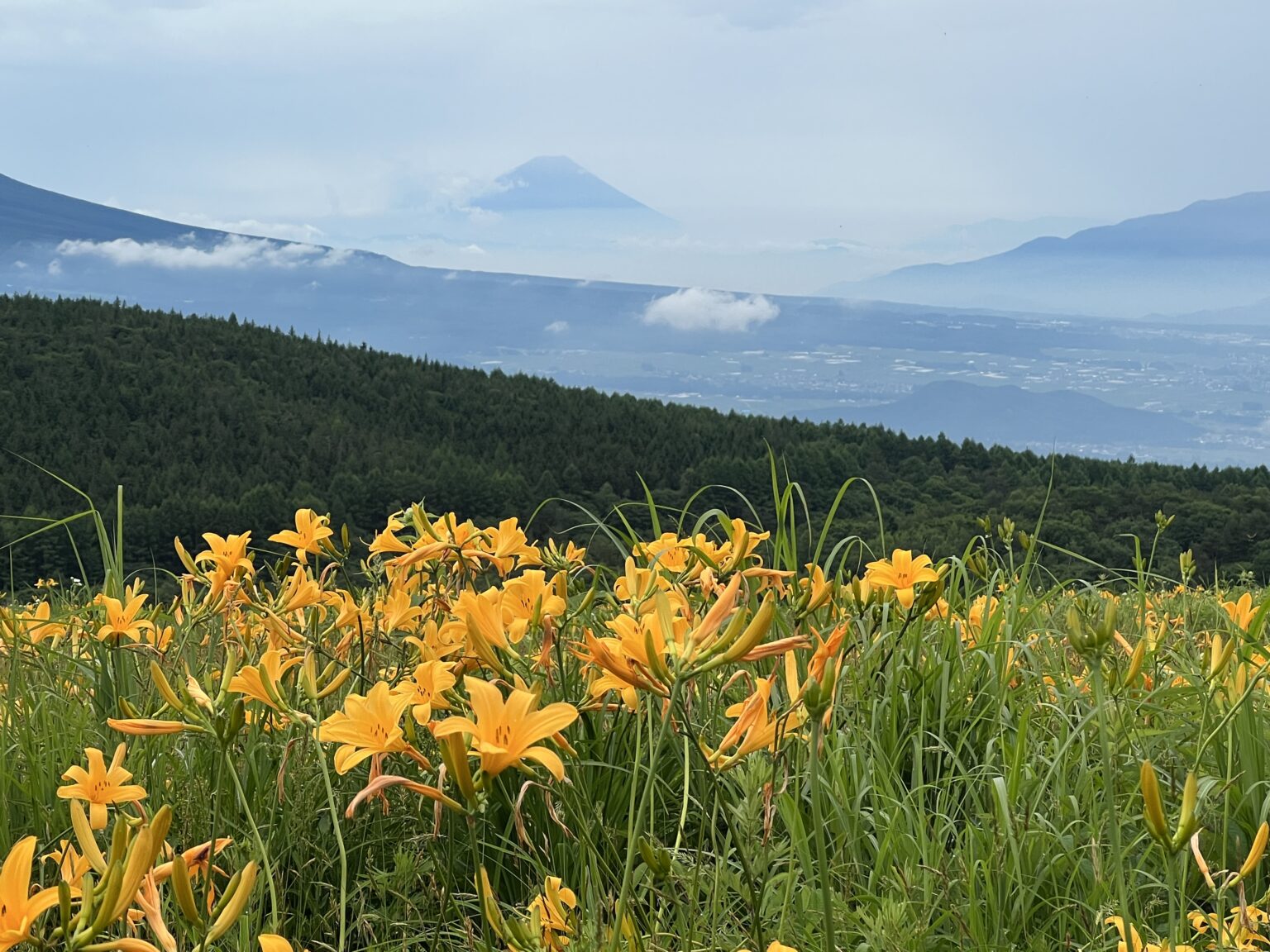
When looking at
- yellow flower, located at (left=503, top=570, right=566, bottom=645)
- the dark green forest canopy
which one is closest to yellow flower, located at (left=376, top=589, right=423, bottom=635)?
yellow flower, located at (left=503, top=570, right=566, bottom=645)

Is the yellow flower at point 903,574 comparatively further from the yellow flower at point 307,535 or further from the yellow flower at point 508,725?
the yellow flower at point 307,535

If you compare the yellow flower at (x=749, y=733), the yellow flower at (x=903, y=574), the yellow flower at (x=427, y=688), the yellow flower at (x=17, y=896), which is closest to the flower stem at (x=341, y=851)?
the yellow flower at (x=427, y=688)

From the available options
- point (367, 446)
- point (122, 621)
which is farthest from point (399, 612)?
point (367, 446)

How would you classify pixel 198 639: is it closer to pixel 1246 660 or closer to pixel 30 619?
pixel 30 619

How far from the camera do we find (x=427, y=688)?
1356 mm

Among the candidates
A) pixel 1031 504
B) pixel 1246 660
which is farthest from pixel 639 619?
pixel 1031 504

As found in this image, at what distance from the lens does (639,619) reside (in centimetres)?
133

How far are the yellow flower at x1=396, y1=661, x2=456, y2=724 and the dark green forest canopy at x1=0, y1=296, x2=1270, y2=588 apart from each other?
44.8 meters

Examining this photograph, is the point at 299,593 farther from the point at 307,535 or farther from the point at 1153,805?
the point at 1153,805

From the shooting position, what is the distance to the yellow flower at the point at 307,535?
231 centimetres

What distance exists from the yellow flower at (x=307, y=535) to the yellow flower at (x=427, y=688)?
3.40ft

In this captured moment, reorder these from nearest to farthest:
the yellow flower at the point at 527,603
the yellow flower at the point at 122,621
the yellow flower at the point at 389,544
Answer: the yellow flower at the point at 527,603, the yellow flower at the point at 122,621, the yellow flower at the point at 389,544

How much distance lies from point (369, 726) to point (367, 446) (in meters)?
77.1

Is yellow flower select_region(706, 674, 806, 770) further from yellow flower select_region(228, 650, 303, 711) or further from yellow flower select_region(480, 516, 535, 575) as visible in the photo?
yellow flower select_region(480, 516, 535, 575)
